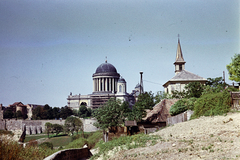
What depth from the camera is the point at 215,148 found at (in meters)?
11.3

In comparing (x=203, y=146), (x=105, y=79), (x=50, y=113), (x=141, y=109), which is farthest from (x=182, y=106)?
(x=105, y=79)

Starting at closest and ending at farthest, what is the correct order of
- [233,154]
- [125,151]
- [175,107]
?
[233,154], [125,151], [175,107]

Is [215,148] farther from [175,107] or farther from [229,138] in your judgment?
[175,107]

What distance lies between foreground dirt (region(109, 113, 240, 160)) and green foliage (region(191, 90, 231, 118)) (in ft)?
8.49

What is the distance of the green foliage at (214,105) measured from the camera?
746 inches

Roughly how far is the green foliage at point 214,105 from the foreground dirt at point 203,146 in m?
2.59

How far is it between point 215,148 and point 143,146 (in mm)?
4236

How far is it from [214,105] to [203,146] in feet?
27.9

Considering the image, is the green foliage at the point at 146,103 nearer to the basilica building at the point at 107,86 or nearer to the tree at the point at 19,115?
the tree at the point at 19,115

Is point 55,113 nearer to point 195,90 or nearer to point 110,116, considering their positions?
point 195,90

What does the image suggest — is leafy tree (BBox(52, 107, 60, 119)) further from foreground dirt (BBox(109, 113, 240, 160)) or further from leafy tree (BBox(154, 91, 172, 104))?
foreground dirt (BBox(109, 113, 240, 160))

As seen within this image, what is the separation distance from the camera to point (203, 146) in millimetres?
11883

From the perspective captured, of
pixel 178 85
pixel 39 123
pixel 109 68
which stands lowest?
pixel 39 123

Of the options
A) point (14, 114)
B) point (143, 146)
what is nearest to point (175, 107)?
point (143, 146)
